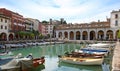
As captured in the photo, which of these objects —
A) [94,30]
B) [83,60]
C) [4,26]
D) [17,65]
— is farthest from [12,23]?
[17,65]

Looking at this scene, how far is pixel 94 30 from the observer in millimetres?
89688

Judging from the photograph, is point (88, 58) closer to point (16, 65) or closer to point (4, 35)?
point (16, 65)

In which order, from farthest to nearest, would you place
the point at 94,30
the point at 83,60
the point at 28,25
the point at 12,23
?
the point at 94,30 → the point at 28,25 → the point at 12,23 → the point at 83,60

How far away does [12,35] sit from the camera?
69.8m

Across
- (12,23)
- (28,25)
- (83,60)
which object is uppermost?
(28,25)

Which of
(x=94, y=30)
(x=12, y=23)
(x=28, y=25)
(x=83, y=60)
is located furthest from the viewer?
(x=94, y=30)

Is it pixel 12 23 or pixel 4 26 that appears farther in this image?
pixel 12 23

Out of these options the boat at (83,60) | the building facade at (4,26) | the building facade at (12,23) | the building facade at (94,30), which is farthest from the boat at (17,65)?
the building facade at (94,30)

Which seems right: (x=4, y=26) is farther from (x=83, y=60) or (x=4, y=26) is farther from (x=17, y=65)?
(x=17, y=65)

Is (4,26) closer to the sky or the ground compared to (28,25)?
closer to the ground

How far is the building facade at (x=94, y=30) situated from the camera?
82.8 metres

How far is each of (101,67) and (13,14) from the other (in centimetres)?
5169

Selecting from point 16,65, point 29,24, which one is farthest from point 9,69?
point 29,24

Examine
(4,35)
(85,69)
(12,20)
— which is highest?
(12,20)
